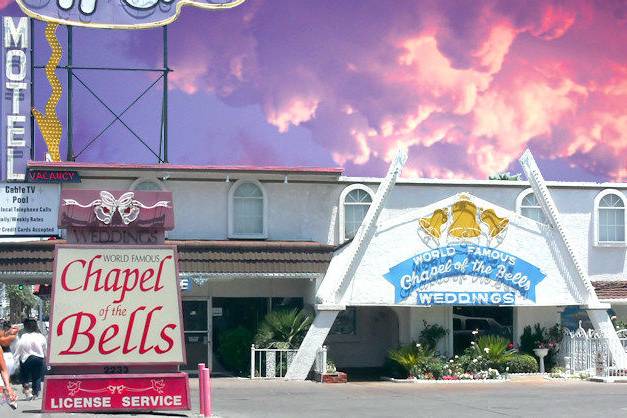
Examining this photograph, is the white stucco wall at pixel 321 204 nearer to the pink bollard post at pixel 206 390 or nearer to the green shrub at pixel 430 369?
the green shrub at pixel 430 369

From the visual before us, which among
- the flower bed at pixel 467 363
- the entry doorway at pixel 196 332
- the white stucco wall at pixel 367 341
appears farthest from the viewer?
the white stucco wall at pixel 367 341

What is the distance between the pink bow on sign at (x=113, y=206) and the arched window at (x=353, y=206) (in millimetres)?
14360

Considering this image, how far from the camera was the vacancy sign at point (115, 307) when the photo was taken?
19031 mm

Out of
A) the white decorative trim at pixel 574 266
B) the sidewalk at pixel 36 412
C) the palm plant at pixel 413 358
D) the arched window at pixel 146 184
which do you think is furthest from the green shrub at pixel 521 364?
the arched window at pixel 146 184

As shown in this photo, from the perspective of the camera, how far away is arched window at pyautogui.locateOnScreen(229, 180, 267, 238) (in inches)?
1297

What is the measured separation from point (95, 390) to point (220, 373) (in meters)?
13.9

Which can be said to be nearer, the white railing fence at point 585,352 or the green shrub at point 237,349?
the white railing fence at point 585,352

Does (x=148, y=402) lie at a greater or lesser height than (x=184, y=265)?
lesser

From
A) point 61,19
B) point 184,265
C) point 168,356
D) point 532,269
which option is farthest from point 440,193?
point 168,356

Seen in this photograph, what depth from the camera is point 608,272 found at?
35062 millimetres

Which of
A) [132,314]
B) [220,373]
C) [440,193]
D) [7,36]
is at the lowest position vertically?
[220,373]

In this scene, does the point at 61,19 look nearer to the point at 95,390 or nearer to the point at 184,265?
the point at 184,265

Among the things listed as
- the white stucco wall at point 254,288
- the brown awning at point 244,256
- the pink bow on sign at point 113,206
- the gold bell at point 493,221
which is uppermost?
the gold bell at point 493,221

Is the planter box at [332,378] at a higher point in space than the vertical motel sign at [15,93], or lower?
lower
